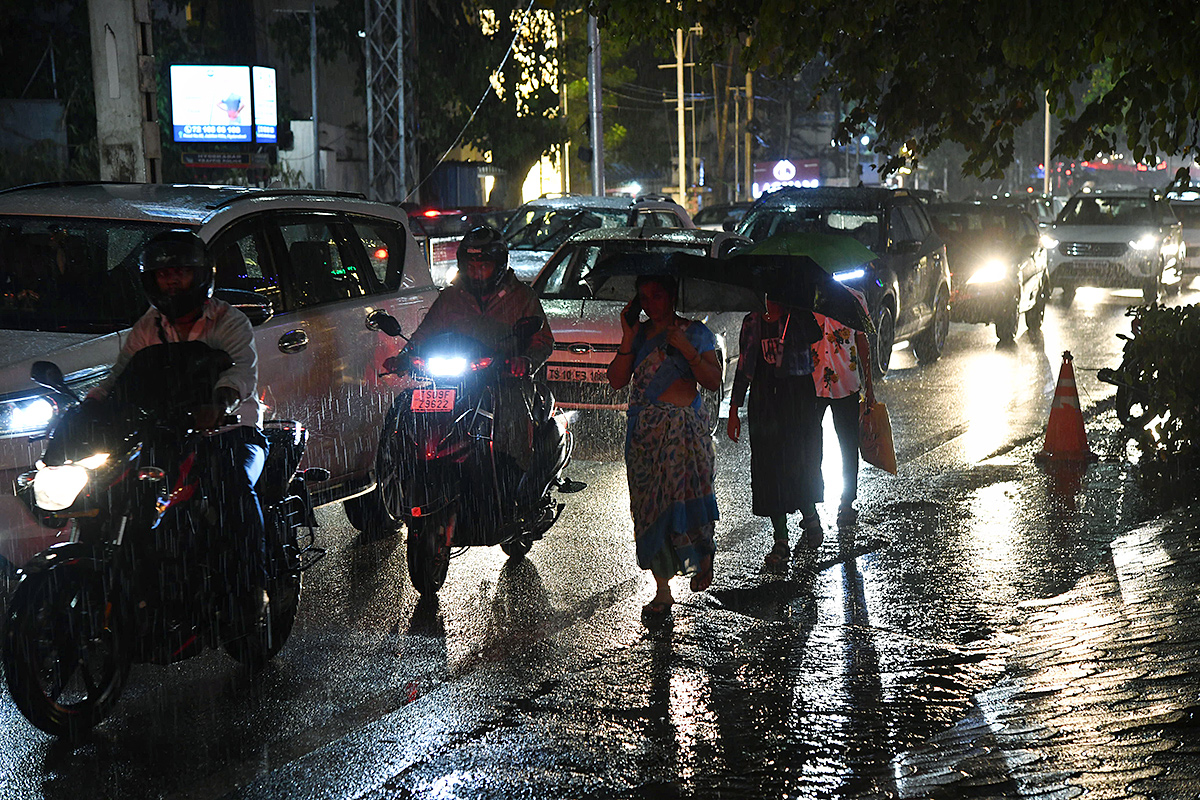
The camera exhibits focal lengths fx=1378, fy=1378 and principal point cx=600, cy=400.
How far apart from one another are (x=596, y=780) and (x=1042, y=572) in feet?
12.2

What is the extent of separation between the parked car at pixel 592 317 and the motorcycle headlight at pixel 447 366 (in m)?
3.01

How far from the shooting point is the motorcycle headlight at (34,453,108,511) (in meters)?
5.04

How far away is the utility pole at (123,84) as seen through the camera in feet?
40.9

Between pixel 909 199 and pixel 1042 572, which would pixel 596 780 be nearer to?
pixel 1042 572

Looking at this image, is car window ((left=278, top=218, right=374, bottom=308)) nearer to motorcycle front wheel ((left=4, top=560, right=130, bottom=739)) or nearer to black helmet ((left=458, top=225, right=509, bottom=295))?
black helmet ((left=458, top=225, right=509, bottom=295))

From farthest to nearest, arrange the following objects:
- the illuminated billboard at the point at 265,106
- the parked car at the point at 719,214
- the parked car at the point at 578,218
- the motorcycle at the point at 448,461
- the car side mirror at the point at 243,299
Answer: the parked car at the point at 719,214 → the illuminated billboard at the point at 265,106 → the parked car at the point at 578,218 → the motorcycle at the point at 448,461 → the car side mirror at the point at 243,299

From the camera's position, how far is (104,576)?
505cm

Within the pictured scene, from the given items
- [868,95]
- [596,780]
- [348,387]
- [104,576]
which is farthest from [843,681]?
[868,95]

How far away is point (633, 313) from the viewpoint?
263 inches

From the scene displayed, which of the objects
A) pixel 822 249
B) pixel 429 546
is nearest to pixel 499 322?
pixel 429 546

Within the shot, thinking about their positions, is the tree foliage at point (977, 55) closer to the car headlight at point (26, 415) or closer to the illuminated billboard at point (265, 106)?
the car headlight at point (26, 415)

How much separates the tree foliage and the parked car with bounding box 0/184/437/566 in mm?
2143

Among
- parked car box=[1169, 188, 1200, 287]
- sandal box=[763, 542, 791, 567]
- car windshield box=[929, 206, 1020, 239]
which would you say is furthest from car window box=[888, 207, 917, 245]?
parked car box=[1169, 188, 1200, 287]

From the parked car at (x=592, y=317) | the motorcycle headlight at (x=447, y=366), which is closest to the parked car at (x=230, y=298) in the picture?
the motorcycle headlight at (x=447, y=366)
